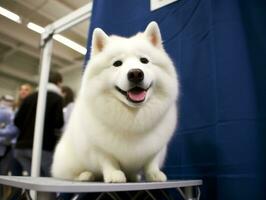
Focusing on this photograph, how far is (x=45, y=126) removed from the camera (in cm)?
257

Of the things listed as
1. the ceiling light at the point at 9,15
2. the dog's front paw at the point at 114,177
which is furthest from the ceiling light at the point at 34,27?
the dog's front paw at the point at 114,177

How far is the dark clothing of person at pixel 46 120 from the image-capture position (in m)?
2.55

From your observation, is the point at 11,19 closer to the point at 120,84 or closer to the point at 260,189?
the point at 120,84

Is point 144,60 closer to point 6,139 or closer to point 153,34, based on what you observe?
point 153,34

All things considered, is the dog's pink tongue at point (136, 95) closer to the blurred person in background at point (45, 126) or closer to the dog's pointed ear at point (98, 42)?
the dog's pointed ear at point (98, 42)

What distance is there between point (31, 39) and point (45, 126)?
13.9 ft

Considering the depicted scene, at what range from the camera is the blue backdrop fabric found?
1335 mm

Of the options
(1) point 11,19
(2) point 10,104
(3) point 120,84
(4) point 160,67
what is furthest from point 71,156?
(1) point 11,19

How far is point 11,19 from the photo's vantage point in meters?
5.24

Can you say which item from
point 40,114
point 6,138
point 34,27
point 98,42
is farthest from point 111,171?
point 34,27

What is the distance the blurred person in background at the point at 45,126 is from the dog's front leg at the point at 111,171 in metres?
1.49

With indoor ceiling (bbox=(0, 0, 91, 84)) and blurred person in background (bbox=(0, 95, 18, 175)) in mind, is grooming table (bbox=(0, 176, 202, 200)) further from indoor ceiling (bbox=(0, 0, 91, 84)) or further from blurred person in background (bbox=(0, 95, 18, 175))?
indoor ceiling (bbox=(0, 0, 91, 84))

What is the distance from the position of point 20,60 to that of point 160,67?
7552mm

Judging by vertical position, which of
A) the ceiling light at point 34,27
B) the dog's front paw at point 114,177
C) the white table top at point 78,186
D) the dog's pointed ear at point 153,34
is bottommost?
the white table top at point 78,186
